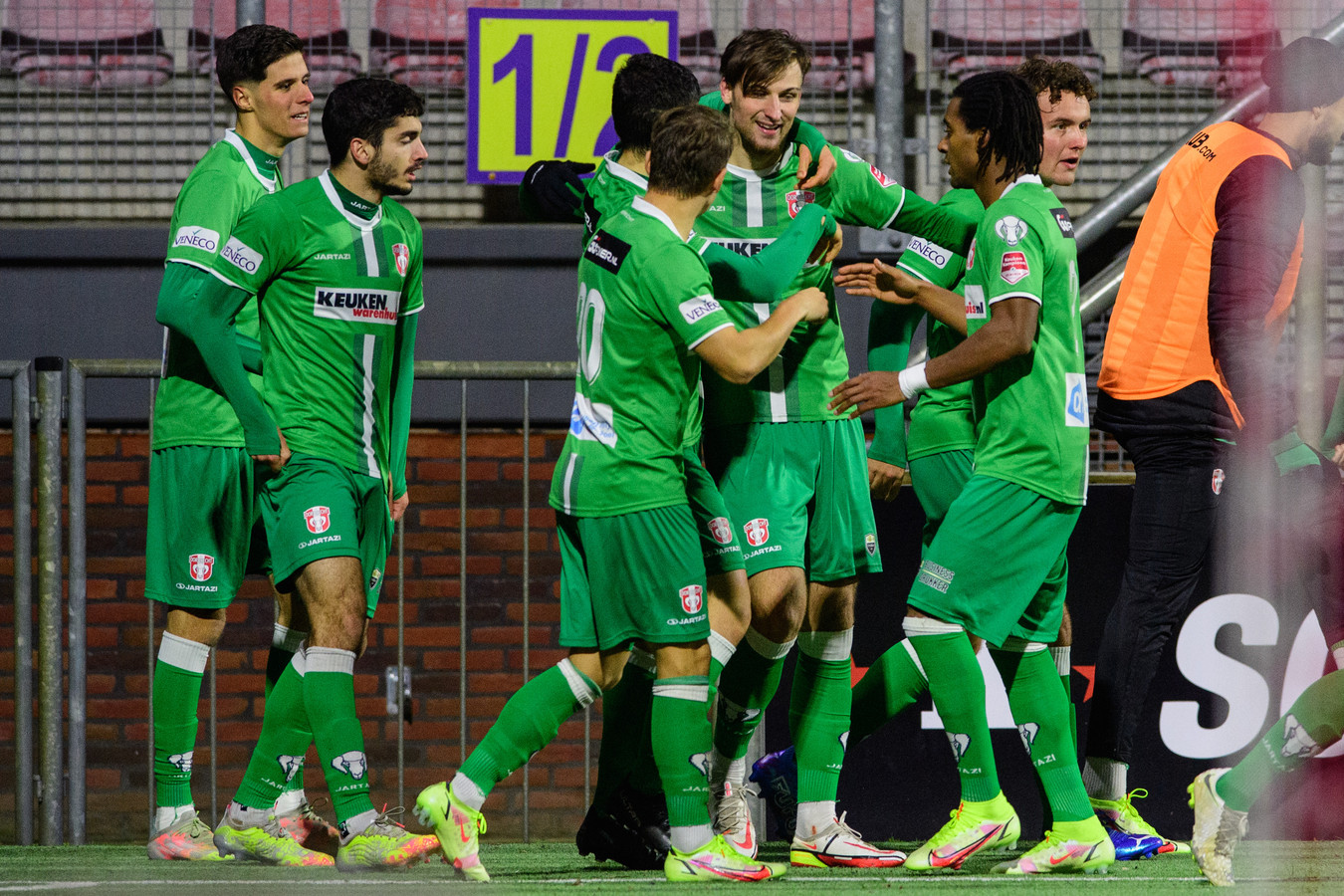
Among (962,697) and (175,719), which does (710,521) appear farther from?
(175,719)

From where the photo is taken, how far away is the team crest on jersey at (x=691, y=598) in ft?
13.9

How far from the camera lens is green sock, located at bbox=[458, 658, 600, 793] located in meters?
4.24

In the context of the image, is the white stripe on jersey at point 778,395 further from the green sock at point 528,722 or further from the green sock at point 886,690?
the green sock at point 528,722

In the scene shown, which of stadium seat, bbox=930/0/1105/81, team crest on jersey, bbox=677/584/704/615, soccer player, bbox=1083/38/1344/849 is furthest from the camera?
stadium seat, bbox=930/0/1105/81

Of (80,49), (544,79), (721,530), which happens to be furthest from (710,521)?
(80,49)

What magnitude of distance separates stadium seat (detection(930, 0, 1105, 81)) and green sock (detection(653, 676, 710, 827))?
161 inches

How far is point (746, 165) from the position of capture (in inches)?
198

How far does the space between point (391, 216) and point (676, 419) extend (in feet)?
4.03

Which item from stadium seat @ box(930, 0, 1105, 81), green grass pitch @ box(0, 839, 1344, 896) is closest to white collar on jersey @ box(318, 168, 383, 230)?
green grass pitch @ box(0, 839, 1344, 896)

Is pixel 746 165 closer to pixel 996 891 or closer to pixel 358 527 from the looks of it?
pixel 358 527

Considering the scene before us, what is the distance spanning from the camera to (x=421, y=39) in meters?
7.72

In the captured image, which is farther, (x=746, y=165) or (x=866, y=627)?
(x=866, y=627)

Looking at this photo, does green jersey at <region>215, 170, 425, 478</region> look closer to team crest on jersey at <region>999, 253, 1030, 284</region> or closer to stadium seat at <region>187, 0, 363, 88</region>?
team crest on jersey at <region>999, 253, 1030, 284</region>

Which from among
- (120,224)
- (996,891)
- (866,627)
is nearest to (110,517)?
(120,224)
